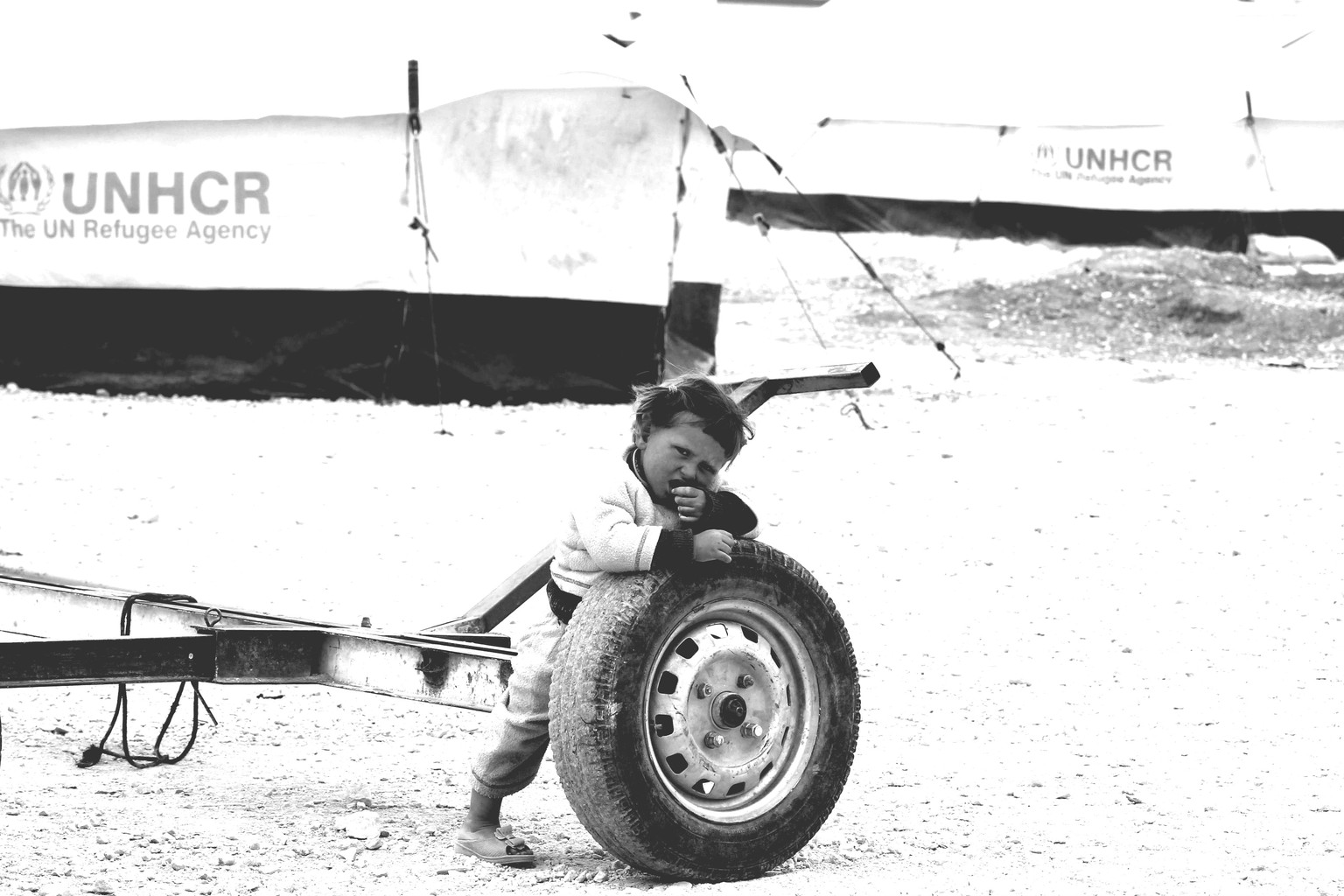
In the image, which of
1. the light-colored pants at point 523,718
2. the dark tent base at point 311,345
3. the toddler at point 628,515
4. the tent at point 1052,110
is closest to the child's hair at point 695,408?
the toddler at point 628,515

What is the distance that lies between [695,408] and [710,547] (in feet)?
1.09

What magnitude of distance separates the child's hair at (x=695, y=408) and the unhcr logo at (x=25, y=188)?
9471 millimetres

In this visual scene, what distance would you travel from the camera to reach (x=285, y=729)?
4.81m

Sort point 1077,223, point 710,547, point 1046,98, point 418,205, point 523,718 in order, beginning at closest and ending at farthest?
1. point 710,547
2. point 523,718
3. point 418,205
4. point 1046,98
5. point 1077,223

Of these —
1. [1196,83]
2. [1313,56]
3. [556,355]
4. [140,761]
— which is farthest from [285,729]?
[1313,56]

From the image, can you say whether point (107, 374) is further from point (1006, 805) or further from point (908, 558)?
point (1006, 805)

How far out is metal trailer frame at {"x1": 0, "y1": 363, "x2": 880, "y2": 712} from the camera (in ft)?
10.7

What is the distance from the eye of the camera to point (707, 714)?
3330 millimetres

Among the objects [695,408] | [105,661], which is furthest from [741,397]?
[105,661]

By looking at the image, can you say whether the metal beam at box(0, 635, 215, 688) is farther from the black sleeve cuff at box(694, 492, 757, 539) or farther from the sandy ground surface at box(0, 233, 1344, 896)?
the black sleeve cuff at box(694, 492, 757, 539)

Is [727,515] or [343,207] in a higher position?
[343,207]

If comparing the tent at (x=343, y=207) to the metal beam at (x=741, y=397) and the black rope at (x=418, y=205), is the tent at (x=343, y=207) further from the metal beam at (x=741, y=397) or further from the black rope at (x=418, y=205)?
the metal beam at (x=741, y=397)

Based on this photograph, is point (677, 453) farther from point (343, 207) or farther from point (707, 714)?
point (343, 207)

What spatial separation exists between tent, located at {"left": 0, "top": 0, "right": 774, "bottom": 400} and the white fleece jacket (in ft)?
27.0
